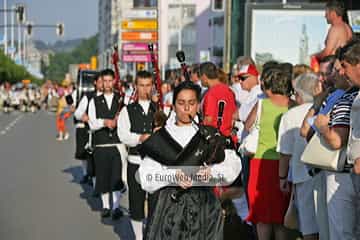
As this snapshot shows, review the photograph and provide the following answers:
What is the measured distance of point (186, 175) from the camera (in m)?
5.56

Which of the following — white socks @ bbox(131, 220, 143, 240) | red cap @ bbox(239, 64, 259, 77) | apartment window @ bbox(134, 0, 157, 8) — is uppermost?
apartment window @ bbox(134, 0, 157, 8)

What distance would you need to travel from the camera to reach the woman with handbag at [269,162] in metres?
7.37

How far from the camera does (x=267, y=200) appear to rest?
7375mm

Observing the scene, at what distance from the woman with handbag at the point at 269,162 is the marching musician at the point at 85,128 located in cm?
395

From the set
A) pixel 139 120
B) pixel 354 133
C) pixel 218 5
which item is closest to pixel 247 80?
pixel 139 120

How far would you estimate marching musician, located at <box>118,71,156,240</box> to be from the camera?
827cm

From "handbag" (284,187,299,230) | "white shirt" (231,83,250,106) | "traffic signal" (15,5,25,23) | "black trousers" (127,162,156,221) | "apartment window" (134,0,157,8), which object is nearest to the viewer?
"handbag" (284,187,299,230)

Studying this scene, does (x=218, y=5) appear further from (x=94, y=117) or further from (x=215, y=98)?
(x=215, y=98)

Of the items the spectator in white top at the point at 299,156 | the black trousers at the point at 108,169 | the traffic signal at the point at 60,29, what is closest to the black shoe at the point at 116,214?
the black trousers at the point at 108,169

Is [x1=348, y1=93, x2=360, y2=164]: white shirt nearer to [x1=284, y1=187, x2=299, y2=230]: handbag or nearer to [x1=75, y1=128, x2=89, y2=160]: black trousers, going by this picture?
[x1=284, y1=187, x2=299, y2=230]: handbag

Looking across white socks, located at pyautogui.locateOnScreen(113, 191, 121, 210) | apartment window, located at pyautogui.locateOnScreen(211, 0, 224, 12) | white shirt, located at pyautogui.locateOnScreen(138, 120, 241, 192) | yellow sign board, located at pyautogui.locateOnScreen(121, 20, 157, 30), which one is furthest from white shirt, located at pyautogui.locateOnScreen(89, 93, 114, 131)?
yellow sign board, located at pyautogui.locateOnScreen(121, 20, 157, 30)

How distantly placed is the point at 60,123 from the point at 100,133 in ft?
49.7

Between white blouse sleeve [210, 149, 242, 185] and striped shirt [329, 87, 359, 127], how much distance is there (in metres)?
0.69

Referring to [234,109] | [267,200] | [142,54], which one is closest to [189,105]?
[267,200]
